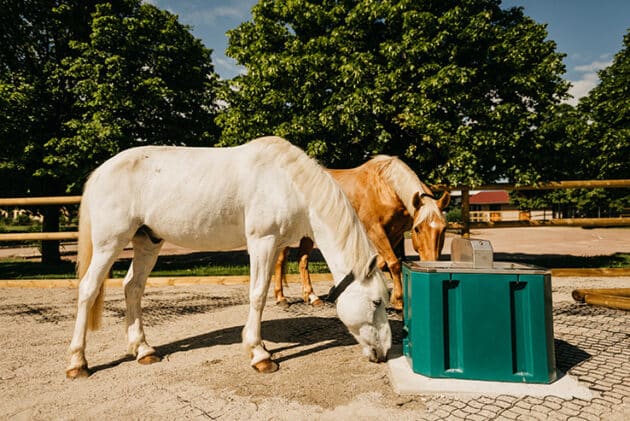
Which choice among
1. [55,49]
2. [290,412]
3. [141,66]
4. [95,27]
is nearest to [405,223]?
[290,412]

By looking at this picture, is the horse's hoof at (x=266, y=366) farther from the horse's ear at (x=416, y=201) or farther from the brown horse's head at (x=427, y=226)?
the horse's ear at (x=416, y=201)

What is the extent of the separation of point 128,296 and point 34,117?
9672mm

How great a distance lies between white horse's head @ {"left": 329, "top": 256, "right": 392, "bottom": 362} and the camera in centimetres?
275

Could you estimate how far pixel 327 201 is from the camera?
2.99m

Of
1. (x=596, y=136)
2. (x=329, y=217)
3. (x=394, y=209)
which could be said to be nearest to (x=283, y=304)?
(x=394, y=209)

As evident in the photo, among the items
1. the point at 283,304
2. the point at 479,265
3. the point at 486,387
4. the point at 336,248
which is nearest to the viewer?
the point at 486,387

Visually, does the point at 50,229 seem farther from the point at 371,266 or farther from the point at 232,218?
the point at 371,266

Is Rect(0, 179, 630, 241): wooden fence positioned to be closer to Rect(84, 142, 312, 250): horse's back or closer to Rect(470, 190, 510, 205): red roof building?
Rect(84, 142, 312, 250): horse's back

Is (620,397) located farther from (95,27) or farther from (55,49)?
(55,49)

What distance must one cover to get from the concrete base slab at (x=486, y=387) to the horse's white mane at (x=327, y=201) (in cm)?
92

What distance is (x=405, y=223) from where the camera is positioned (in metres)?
4.80

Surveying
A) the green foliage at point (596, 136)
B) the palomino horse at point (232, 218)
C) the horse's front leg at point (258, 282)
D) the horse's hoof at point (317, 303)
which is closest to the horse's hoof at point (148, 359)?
the palomino horse at point (232, 218)

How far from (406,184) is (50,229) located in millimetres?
12137

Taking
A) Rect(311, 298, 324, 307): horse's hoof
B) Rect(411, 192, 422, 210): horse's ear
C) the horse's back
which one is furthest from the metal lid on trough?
Rect(311, 298, 324, 307): horse's hoof
